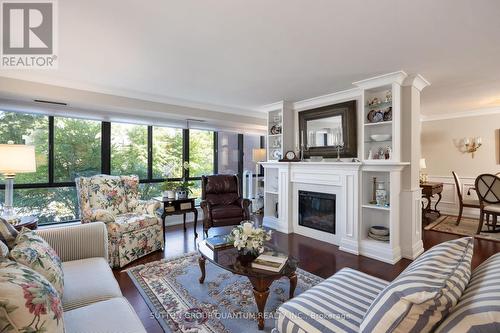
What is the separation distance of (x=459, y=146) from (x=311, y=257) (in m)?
4.60

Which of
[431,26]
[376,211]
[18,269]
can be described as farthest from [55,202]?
[431,26]

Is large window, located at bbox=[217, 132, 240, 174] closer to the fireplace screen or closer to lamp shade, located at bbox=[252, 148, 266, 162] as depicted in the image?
lamp shade, located at bbox=[252, 148, 266, 162]

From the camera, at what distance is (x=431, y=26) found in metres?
1.95

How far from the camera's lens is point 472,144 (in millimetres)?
5152

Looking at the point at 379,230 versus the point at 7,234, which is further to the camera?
the point at 379,230

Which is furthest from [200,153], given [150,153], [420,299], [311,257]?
[420,299]

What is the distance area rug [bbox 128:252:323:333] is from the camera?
1900 mm

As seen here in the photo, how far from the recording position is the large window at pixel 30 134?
3.32m

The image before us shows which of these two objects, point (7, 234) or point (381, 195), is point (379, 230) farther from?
point (7, 234)

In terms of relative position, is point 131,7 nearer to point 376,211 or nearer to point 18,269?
point 18,269

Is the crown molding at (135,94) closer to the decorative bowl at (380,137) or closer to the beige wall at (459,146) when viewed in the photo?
the decorative bowl at (380,137)

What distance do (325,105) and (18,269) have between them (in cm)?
402

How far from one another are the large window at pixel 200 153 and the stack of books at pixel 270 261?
3.26 metres

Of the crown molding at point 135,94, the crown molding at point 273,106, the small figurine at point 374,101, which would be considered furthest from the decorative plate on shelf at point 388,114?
the crown molding at point 135,94
